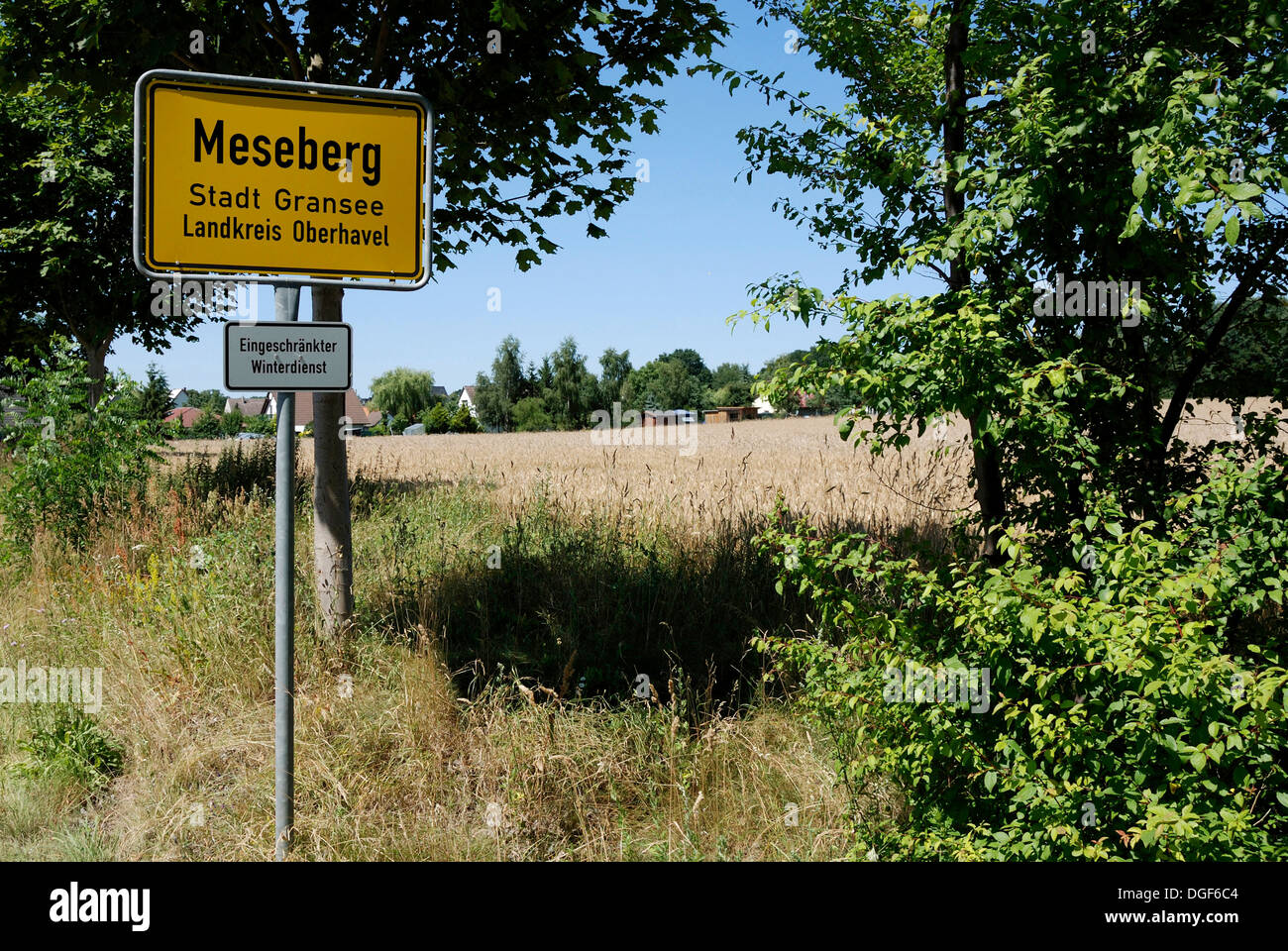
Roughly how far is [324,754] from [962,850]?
281 cm

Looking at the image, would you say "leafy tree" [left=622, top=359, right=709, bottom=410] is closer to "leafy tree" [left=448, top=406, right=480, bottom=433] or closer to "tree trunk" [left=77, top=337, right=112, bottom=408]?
"leafy tree" [left=448, top=406, right=480, bottom=433]

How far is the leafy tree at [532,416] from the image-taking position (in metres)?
67.0

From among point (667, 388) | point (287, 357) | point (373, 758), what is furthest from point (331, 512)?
point (667, 388)

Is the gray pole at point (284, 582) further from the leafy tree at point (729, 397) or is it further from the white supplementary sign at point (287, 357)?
the leafy tree at point (729, 397)

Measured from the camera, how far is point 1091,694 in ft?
8.83

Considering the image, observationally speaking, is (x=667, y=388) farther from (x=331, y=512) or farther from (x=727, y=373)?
(x=331, y=512)

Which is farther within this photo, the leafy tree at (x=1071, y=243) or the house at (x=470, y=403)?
the house at (x=470, y=403)

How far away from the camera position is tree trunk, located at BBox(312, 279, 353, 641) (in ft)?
17.2

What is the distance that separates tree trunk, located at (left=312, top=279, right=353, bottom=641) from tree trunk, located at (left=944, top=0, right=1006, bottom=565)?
3853 mm

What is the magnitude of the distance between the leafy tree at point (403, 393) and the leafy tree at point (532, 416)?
13.5 metres

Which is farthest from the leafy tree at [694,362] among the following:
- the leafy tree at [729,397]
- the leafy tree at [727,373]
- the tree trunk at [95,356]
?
the tree trunk at [95,356]

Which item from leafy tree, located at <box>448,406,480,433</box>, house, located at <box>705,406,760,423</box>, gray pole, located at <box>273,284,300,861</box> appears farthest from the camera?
house, located at <box>705,406,760,423</box>

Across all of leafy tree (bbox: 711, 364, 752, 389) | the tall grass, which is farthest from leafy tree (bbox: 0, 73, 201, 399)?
leafy tree (bbox: 711, 364, 752, 389)

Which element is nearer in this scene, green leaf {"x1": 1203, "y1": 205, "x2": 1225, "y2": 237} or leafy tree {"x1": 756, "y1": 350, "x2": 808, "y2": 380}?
green leaf {"x1": 1203, "y1": 205, "x2": 1225, "y2": 237}
